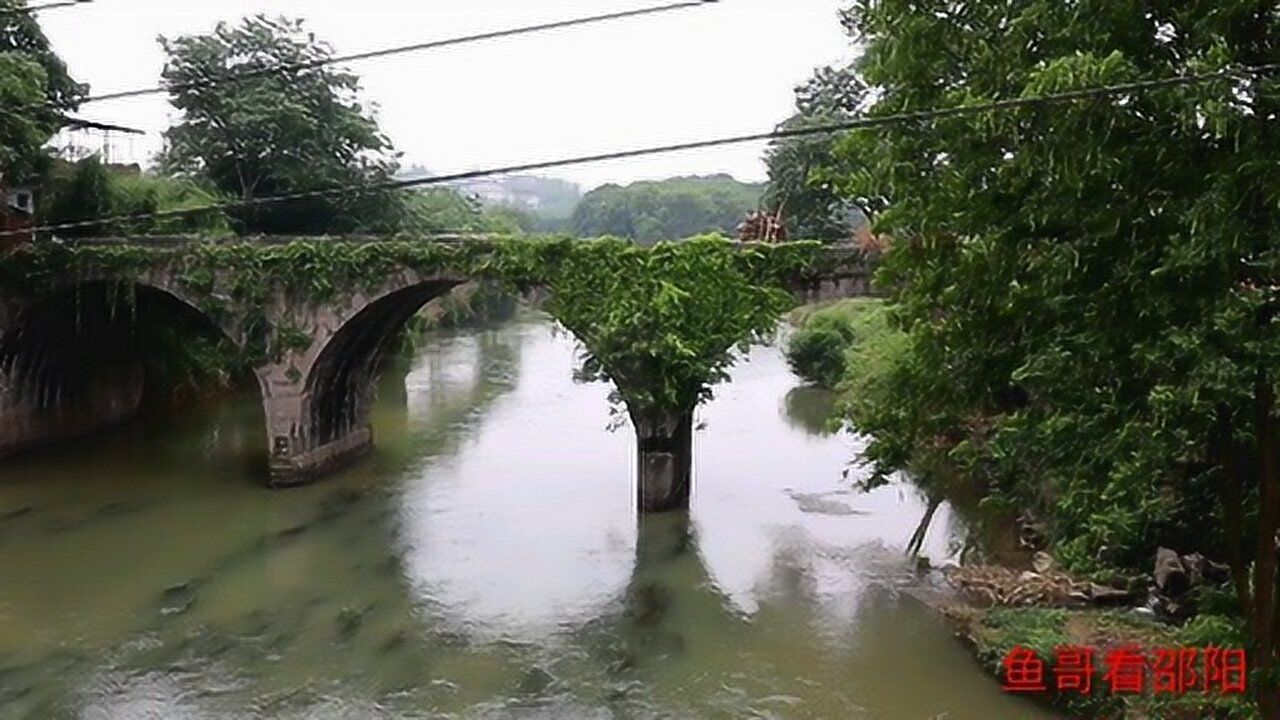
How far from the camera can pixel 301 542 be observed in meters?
16.4

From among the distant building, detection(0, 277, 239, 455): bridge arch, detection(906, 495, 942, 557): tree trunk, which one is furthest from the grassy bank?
the distant building

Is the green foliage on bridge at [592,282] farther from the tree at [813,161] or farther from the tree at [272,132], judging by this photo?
the tree at [272,132]

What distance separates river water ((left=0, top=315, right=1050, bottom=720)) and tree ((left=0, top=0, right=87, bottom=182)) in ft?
18.4

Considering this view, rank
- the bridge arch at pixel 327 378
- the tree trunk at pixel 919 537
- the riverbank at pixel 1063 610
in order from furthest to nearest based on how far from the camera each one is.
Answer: the bridge arch at pixel 327 378, the tree trunk at pixel 919 537, the riverbank at pixel 1063 610

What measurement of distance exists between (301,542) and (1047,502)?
10.4m

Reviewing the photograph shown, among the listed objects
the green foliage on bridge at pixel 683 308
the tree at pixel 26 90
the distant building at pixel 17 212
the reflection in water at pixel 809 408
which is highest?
the tree at pixel 26 90

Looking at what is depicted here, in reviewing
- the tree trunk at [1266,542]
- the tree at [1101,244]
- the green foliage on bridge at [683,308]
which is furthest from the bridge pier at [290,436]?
the tree trunk at [1266,542]

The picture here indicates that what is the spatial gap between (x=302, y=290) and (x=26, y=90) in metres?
5.13

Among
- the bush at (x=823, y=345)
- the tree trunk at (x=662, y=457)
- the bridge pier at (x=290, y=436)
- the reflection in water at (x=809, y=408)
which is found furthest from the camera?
the bush at (x=823, y=345)

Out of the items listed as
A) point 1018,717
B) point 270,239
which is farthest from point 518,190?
point 1018,717

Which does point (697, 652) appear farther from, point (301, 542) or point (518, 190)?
point (518, 190)

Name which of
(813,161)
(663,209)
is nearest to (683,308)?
(813,161)

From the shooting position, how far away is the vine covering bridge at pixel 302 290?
17.0 m

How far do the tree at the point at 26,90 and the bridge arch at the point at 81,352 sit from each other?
2.39 m
